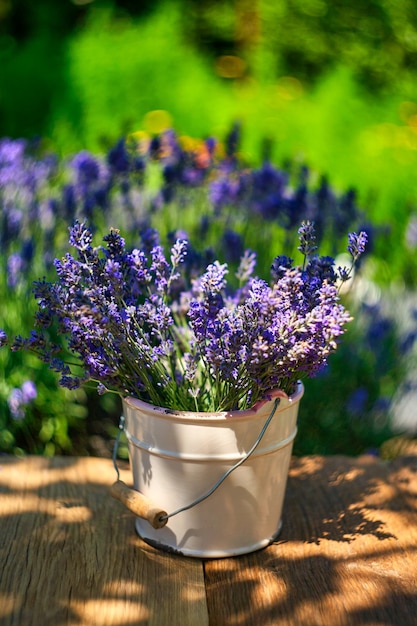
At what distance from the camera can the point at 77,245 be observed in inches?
50.6

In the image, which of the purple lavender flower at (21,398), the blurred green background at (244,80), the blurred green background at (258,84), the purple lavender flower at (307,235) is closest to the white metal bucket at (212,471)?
the purple lavender flower at (307,235)

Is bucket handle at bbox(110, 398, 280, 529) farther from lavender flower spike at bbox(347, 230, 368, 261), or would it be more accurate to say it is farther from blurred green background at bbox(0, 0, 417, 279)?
blurred green background at bbox(0, 0, 417, 279)

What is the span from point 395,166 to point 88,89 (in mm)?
3141

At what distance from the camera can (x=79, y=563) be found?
4.31 ft

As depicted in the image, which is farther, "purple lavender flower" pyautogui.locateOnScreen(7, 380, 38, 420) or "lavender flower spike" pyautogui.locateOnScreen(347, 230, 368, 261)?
"purple lavender flower" pyautogui.locateOnScreen(7, 380, 38, 420)

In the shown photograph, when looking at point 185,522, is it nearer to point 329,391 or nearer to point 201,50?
point 329,391

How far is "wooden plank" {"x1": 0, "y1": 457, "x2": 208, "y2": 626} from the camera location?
118cm

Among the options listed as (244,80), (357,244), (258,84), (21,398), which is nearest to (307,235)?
(357,244)

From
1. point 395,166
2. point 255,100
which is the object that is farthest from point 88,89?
point 395,166

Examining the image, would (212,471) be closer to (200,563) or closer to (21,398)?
(200,563)

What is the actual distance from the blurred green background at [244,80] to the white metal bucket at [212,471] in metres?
3.33

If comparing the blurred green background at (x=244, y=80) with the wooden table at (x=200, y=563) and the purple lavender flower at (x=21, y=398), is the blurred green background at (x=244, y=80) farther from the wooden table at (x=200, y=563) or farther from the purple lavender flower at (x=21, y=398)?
the wooden table at (x=200, y=563)

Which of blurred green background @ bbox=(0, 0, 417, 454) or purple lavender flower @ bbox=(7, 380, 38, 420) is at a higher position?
purple lavender flower @ bbox=(7, 380, 38, 420)

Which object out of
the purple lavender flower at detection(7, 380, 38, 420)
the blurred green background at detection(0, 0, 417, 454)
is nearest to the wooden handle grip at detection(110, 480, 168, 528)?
the purple lavender flower at detection(7, 380, 38, 420)
